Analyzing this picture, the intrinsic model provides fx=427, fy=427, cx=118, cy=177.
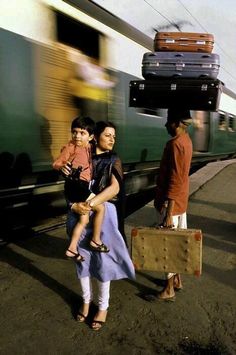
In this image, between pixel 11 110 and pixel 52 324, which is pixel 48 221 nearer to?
pixel 11 110

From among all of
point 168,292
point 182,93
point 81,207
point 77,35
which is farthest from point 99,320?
point 77,35

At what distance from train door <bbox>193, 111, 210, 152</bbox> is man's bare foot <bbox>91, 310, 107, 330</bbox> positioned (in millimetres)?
9522

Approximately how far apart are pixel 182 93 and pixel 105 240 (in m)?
2.41

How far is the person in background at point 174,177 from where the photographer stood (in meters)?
3.67

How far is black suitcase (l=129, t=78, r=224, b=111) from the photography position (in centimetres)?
495

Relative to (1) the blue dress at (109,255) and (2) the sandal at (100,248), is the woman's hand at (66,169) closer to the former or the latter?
(1) the blue dress at (109,255)

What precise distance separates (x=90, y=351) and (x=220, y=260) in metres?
2.32

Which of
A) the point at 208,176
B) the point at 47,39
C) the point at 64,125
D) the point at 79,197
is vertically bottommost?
the point at 208,176

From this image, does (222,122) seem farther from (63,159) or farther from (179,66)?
(63,159)

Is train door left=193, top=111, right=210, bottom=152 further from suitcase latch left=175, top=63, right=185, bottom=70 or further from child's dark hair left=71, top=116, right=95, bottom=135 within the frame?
child's dark hair left=71, top=116, right=95, bottom=135

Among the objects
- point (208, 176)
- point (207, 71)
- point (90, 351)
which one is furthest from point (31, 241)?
point (208, 176)

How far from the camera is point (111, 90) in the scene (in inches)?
290

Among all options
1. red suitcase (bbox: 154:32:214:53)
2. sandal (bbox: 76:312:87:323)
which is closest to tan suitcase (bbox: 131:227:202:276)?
sandal (bbox: 76:312:87:323)

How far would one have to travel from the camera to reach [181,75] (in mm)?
5203
